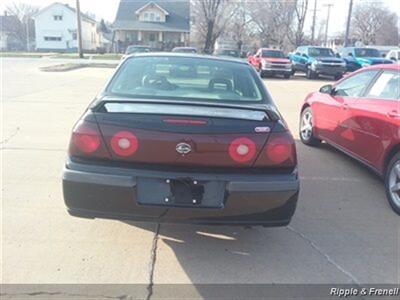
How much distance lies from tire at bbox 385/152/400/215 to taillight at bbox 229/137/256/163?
7.26 ft

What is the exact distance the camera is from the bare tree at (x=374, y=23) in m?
86.0

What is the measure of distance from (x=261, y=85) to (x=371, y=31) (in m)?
92.4

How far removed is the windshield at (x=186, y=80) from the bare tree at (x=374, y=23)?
89.4m

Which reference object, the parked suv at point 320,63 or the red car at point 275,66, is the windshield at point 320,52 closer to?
the parked suv at point 320,63

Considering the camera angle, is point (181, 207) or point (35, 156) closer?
point (181, 207)

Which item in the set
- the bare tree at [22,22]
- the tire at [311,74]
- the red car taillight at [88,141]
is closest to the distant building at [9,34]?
the bare tree at [22,22]

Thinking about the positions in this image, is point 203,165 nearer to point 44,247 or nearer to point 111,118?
point 111,118

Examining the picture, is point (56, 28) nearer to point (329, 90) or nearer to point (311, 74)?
point (311, 74)

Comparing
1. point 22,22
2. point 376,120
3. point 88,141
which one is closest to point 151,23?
point 22,22

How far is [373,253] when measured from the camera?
145 inches

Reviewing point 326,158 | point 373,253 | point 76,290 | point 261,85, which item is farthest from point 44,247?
point 326,158

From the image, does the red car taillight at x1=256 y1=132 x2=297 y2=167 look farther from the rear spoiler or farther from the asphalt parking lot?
the asphalt parking lot

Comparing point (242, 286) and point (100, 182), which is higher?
point (100, 182)

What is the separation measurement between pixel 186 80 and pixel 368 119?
2447mm
